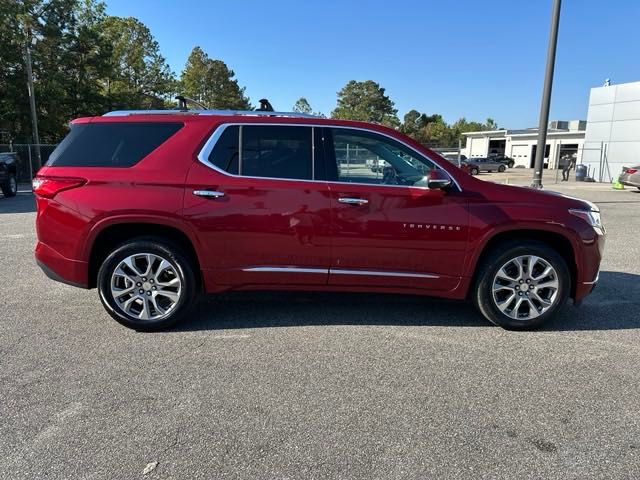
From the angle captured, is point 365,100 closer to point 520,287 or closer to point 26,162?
point 26,162

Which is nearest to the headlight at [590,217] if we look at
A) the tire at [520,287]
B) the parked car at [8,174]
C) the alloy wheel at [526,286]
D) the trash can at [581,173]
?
the tire at [520,287]

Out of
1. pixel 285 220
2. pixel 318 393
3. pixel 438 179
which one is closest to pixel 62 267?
pixel 285 220

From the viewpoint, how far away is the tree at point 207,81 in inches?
2007

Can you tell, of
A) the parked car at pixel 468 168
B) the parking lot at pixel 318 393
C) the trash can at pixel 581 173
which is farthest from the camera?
→ the trash can at pixel 581 173

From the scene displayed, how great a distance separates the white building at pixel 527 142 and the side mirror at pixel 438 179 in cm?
4564

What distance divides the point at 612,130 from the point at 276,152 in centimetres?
2935

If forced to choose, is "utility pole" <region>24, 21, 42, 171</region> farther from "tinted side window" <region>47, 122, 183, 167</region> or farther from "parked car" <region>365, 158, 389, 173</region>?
"parked car" <region>365, 158, 389, 173</region>

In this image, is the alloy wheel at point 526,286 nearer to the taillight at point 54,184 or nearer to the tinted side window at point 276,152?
the tinted side window at point 276,152

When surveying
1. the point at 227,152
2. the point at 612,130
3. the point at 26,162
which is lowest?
the point at 26,162

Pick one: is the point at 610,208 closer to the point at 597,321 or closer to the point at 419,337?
the point at 597,321

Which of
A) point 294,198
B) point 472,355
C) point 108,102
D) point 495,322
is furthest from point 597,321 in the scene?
point 108,102

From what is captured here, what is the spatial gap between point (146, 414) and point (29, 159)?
71.6 feet

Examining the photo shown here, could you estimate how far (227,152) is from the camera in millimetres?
4250

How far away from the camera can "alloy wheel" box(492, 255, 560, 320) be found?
14.1 feet
